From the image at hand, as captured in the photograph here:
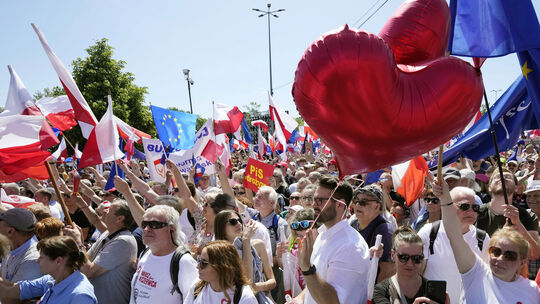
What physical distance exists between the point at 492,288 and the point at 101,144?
4.68 metres

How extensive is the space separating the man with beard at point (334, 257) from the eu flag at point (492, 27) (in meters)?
1.10

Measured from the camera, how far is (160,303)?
314 centimetres

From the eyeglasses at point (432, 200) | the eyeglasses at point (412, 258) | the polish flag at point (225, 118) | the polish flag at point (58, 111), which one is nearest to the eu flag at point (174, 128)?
the polish flag at point (225, 118)

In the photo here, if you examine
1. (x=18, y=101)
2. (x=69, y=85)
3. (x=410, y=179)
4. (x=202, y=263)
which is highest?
(x=69, y=85)

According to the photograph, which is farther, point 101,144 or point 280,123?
point 280,123

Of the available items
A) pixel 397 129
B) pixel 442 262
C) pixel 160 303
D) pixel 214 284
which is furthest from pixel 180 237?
pixel 397 129

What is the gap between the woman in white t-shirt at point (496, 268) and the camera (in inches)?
102

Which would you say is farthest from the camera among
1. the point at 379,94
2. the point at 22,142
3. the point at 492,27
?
the point at 22,142

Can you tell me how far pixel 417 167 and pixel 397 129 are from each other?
2.69 m

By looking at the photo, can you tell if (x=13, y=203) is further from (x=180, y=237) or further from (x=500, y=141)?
(x=500, y=141)

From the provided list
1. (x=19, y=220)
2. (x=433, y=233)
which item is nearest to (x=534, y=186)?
(x=433, y=233)

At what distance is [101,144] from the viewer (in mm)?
5410

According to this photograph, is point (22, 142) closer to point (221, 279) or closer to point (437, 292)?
point (221, 279)

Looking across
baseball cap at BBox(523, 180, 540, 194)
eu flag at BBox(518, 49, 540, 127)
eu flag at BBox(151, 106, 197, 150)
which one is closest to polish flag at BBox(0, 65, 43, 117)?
eu flag at BBox(151, 106, 197, 150)
